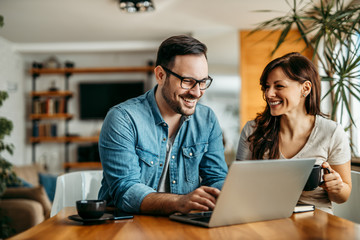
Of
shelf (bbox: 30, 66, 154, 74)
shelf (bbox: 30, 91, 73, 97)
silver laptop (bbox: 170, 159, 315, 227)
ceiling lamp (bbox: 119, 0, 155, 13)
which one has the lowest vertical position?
silver laptop (bbox: 170, 159, 315, 227)

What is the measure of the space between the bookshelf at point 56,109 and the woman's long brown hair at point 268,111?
16.1ft

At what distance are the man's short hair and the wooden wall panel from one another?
3987mm

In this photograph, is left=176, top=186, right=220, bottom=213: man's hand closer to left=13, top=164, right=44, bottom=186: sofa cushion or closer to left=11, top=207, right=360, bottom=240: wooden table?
left=11, top=207, right=360, bottom=240: wooden table

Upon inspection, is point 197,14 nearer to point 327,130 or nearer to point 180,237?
point 327,130

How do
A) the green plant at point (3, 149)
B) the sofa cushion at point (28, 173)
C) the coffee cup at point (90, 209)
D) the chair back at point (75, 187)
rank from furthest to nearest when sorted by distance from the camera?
the sofa cushion at point (28, 173)
the green plant at point (3, 149)
the chair back at point (75, 187)
the coffee cup at point (90, 209)

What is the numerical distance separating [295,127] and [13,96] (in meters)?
5.57

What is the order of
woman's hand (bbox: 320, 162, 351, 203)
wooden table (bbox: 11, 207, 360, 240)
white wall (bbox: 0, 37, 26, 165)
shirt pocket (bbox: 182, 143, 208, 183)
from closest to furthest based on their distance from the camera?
wooden table (bbox: 11, 207, 360, 240) < woman's hand (bbox: 320, 162, 351, 203) < shirt pocket (bbox: 182, 143, 208, 183) < white wall (bbox: 0, 37, 26, 165)

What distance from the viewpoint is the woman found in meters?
1.70

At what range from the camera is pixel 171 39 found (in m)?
1.59

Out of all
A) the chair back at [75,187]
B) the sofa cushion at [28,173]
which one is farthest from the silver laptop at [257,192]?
the sofa cushion at [28,173]

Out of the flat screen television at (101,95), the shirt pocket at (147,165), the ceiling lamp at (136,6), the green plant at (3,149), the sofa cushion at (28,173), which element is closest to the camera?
the shirt pocket at (147,165)

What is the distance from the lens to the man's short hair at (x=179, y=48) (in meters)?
1.54

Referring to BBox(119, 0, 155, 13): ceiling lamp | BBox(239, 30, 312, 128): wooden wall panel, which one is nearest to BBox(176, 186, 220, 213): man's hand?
BBox(119, 0, 155, 13): ceiling lamp

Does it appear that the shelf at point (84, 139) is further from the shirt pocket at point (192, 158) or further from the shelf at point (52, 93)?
the shirt pocket at point (192, 158)
